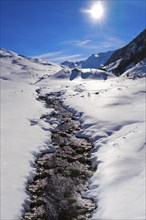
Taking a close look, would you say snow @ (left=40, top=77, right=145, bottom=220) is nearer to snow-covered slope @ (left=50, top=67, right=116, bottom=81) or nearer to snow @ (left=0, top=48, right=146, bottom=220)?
snow @ (left=0, top=48, right=146, bottom=220)

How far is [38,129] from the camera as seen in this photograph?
21203 millimetres

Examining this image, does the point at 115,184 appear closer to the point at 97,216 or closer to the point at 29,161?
the point at 97,216

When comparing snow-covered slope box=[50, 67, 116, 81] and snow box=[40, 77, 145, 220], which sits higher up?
snow-covered slope box=[50, 67, 116, 81]

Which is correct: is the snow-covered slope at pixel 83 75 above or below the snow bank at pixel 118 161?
above

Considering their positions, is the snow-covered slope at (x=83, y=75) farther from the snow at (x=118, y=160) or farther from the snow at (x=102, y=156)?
the snow at (x=118, y=160)

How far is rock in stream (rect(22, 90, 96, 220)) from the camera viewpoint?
1052 centimetres

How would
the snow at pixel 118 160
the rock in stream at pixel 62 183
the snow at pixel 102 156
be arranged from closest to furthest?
the snow at pixel 118 160 → the snow at pixel 102 156 → the rock in stream at pixel 62 183

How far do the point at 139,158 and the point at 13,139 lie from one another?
836 centimetres

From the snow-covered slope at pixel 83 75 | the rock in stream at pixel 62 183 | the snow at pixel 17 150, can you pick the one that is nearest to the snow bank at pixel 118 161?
the rock in stream at pixel 62 183

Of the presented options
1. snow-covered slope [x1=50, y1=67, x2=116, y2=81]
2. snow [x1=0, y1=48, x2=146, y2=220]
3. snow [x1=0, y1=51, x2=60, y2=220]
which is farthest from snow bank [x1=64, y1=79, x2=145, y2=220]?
snow-covered slope [x1=50, y1=67, x2=116, y2=81]

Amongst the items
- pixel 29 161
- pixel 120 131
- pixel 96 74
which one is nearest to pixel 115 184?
pixel 29 161

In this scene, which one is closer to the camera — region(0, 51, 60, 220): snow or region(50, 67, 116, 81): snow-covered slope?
region(0, 51, 60, 220): snow

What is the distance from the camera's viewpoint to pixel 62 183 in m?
12.8

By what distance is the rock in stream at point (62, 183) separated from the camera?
414 inches
